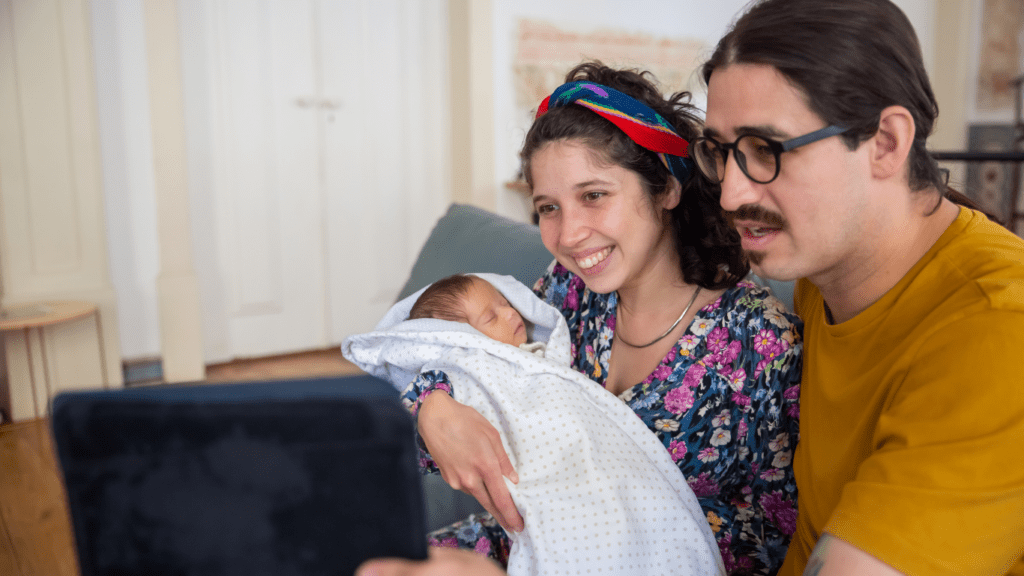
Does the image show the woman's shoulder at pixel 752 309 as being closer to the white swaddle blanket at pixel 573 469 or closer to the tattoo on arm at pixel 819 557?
the white swaddle blanket at pixel 573 469

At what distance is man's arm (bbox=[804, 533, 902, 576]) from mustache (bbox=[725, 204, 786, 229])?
1.30 ft

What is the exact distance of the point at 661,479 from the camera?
1118 millimetres

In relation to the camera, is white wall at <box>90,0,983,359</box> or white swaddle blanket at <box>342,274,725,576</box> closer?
white swaddle blanket at <box>342,274,725,576</box>

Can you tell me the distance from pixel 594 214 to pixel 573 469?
17.8 inches

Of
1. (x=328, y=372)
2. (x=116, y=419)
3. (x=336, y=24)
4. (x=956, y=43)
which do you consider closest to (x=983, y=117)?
(x=956, y=43)

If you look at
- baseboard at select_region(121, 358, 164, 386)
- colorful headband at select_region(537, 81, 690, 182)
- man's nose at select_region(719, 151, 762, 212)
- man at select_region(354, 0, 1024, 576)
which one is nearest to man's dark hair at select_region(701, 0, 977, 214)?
man at select_region(354, 0, 1024, 576)

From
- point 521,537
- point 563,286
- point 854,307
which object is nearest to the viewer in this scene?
point 854,307

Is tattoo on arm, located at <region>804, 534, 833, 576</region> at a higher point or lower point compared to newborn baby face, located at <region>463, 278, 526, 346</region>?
lower

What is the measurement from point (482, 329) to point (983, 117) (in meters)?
6.07

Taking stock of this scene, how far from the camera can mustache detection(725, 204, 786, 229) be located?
3.00 feet

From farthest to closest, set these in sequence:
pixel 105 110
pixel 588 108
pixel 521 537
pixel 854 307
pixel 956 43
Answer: pixel 956 43
pixel 105 110
pixel 588 108
pixel 521 537
pixel 854 307

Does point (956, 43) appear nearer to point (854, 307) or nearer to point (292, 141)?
point (292, 141)

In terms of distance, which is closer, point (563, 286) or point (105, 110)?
point (563, 286)

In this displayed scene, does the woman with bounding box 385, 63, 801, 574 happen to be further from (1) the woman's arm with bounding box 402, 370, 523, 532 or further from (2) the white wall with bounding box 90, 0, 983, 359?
(2) the white wall with bounding box 90, 0, 983, 359
